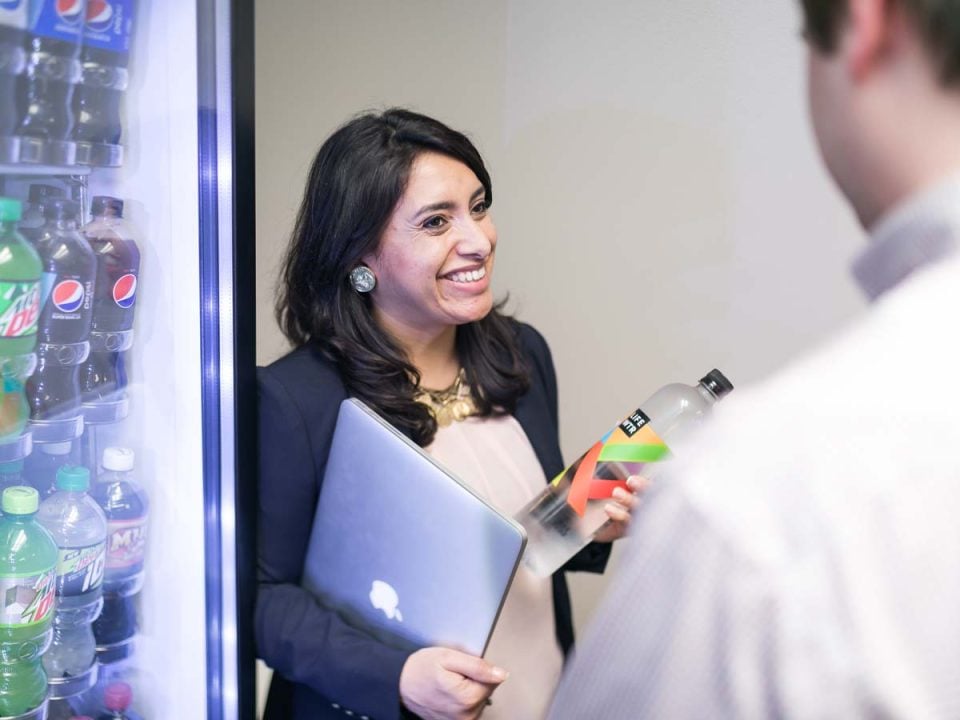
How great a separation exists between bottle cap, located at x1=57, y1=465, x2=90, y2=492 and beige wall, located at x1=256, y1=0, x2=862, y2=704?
97 centimetres

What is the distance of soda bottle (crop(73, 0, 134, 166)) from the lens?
1109mm

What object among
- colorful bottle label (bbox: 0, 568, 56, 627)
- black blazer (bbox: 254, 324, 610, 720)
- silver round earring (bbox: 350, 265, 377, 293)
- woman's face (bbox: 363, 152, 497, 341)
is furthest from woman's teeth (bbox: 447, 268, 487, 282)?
colorful bottle label (bbox: 0, 568, 56, 627)

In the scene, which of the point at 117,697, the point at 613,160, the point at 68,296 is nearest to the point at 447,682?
the point at 117,697

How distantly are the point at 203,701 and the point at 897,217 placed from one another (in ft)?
3.78

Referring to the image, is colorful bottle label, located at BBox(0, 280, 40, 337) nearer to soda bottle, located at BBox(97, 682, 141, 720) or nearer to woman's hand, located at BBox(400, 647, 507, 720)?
soda bottle, located at BBox(97, 682, 141, 720)

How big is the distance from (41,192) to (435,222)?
1.80 feet

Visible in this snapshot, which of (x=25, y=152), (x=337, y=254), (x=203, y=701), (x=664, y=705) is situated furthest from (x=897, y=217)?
(x=203, y=701)

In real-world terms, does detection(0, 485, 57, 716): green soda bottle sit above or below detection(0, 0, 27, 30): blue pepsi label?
below

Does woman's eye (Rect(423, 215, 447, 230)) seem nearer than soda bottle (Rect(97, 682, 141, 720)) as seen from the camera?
No

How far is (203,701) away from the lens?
133cm

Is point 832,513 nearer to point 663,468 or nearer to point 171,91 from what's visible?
point 663,468

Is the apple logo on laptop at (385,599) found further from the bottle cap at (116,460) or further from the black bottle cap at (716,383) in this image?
the black bottle cap at (716,383)

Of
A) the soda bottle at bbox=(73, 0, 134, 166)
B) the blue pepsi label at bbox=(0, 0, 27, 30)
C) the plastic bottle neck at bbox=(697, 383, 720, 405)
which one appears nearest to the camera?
the blue pepsi label at bbox=(0, 0, 27, 30)

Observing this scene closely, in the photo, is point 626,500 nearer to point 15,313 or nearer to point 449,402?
point 449,402
